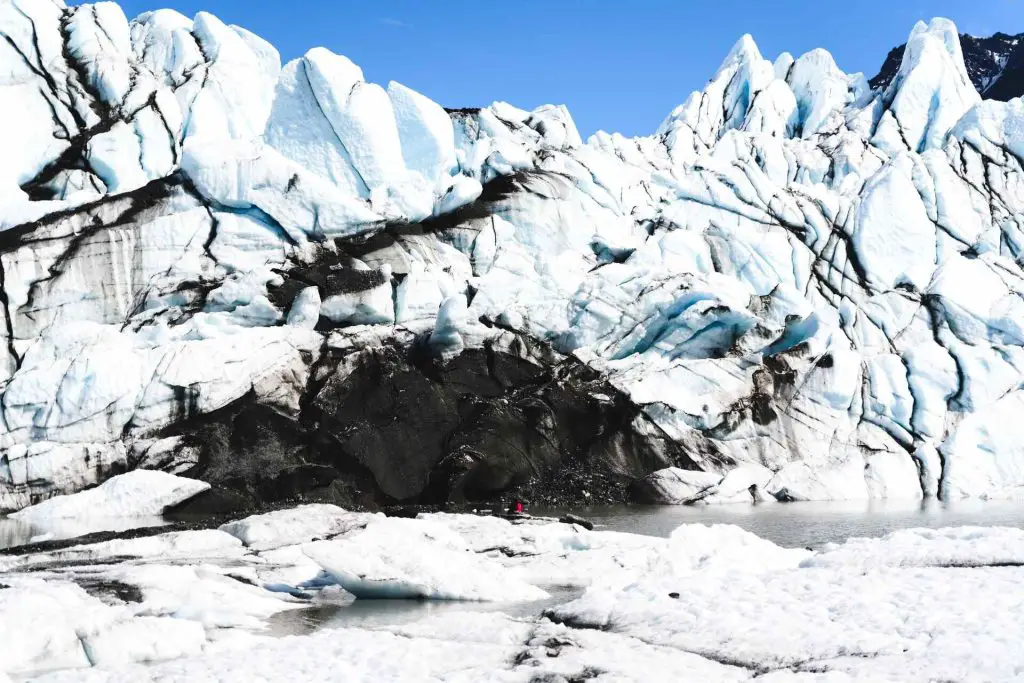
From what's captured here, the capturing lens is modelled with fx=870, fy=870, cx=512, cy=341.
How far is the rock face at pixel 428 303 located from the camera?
32.7m

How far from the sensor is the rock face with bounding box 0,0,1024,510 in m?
32.7

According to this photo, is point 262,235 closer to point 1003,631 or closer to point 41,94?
point 41,94

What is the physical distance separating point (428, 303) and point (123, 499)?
49.5ft

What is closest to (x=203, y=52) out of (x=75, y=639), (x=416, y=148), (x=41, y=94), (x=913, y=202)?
(x=41, y=94)

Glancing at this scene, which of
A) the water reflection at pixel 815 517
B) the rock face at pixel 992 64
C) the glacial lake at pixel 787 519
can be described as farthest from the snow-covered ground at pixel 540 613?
the rock face at pixel 992 64

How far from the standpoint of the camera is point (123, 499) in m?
27.8

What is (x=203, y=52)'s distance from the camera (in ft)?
159

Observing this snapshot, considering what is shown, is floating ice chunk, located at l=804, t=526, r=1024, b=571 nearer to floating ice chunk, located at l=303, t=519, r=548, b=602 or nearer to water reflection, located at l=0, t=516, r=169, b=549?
floating ice chunk, located at l=303, t=519, r=548, b=602

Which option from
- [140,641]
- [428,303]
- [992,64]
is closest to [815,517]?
[428,303]

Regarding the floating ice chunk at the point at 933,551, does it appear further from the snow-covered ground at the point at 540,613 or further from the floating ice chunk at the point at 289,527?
the floating ice chunk at the point at 289,527

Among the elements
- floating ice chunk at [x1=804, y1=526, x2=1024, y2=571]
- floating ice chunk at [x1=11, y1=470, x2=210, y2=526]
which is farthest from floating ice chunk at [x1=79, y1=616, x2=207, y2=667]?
floating ice chunk at [x1=11, y1=470, x2=210, y2=526]

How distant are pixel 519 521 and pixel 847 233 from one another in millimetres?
29755

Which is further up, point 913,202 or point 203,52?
point 203,52

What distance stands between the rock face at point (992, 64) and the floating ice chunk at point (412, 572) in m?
73.3
